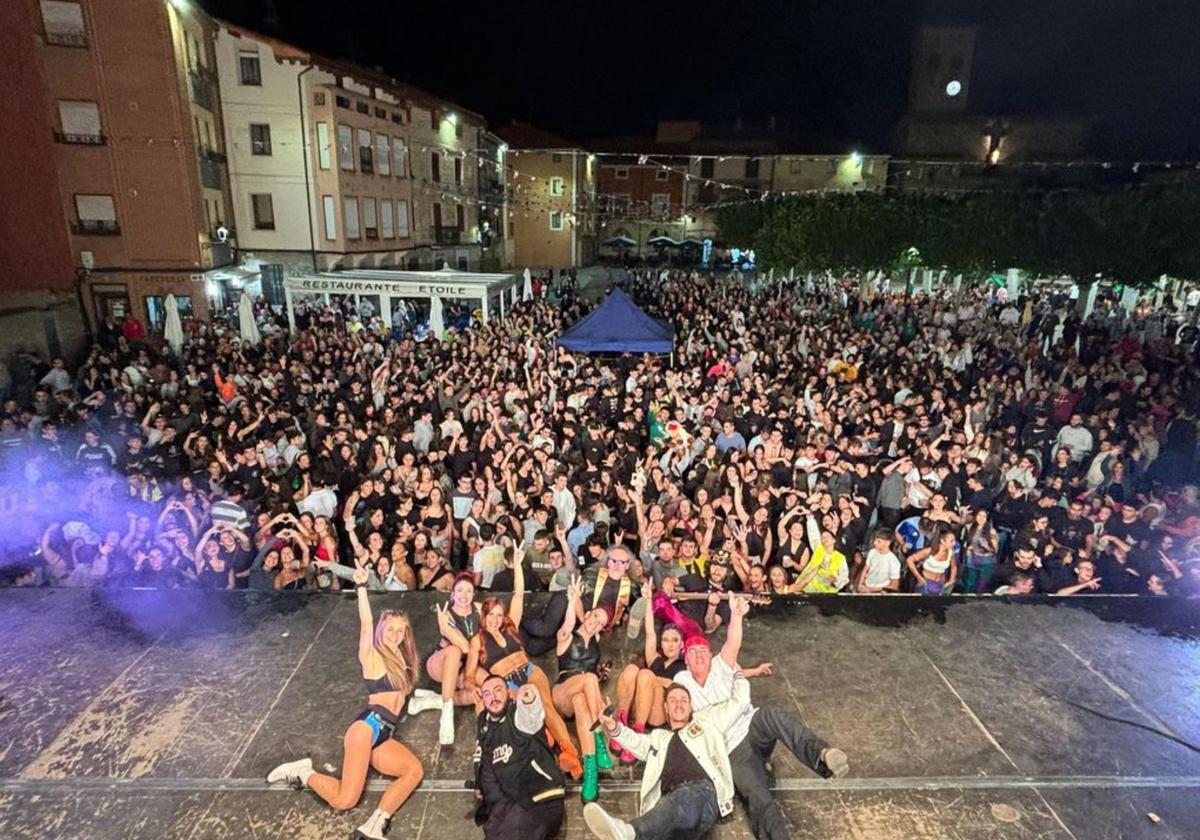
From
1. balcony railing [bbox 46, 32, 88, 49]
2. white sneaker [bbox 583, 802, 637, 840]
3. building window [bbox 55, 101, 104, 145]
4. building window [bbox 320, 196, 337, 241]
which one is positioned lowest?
white sneaker [bbox 583, 802, 637, 840]

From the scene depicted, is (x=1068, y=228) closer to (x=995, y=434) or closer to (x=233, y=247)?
(x=995, y=434)

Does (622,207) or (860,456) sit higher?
(622,207)

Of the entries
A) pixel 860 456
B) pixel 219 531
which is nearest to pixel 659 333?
pixel 860 456

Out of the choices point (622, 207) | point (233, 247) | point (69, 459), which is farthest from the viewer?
point (622, 207)

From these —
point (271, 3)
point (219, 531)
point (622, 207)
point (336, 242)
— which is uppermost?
point (271, 3)

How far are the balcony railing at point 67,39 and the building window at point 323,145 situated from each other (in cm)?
728

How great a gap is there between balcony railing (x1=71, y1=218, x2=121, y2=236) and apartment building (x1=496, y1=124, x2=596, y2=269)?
27.9 m

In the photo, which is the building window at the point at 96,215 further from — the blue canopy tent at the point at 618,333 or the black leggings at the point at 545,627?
the black leggings at the point at 545,627

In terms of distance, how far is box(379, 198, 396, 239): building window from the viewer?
2895 cm

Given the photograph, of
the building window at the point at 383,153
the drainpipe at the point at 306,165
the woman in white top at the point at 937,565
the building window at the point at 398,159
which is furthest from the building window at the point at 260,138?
the woman in white top at the point at 937,565

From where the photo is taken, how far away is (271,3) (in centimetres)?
2819

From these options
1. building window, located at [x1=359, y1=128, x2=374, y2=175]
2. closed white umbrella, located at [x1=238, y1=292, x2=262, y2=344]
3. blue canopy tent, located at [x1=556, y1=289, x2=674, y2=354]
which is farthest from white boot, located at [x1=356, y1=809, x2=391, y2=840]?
building window, located at [x1=359, y1=128, x2=374, y2=175]

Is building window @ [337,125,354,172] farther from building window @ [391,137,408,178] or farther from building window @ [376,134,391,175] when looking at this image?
building window @ [391,137,408,178]

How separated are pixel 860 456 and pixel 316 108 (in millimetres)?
24906
